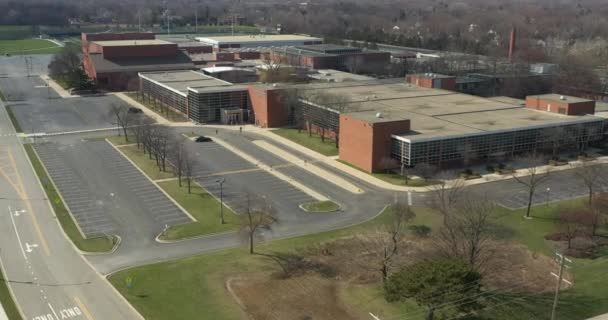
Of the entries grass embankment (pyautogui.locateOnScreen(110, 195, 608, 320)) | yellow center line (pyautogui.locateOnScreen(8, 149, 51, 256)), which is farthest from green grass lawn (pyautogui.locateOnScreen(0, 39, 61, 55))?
grass embankment (pyautogui.locateOnScreen(110, 195, 608, 320))

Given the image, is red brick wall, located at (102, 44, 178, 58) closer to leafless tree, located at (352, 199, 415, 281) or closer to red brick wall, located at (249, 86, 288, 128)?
red brick wall, located at (249, 86, 288, 128)

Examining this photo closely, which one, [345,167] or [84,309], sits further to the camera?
[345,167]

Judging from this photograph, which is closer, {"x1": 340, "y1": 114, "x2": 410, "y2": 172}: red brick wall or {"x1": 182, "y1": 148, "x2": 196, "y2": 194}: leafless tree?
{"x1": 182, "y1": 148, "x2": 196, "y2": 194}: leafless tree

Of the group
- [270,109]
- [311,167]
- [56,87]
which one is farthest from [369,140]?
[56,87]

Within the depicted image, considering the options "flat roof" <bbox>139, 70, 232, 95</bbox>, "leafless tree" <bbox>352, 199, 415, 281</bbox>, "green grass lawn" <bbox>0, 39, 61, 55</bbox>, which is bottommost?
"leafless tree" <bbox>352, 199, 415, 281</bbox>

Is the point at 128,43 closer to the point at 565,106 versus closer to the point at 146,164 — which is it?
the point at 146,164

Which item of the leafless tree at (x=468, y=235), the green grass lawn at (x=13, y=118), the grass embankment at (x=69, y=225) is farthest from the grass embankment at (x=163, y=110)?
the leafless tree at (x=468, y=235)
